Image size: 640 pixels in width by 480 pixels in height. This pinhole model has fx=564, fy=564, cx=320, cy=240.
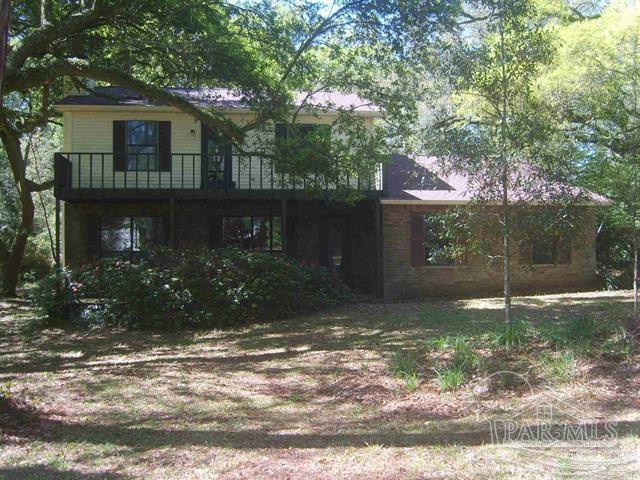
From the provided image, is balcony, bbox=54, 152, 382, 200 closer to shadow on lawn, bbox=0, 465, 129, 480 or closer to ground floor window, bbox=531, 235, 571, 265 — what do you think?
ground floor window, bbox=531, 235, 571, 265

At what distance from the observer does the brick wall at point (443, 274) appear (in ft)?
50.5

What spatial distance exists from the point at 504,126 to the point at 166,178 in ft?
33.1

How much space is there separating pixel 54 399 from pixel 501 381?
4.96 m

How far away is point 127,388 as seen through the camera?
270 inches

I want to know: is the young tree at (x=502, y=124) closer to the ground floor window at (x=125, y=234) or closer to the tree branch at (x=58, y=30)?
the tree branch at (x=58, y=30)

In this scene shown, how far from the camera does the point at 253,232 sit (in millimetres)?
16547

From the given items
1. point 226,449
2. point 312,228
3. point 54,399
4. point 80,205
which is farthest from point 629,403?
point 80,205

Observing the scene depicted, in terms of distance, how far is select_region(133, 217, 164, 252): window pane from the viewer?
53.0 ft

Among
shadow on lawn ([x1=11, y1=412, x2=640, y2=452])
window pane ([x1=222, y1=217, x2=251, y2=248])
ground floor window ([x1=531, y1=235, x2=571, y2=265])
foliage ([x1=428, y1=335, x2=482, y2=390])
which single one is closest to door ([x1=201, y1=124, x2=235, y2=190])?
window pane ([x1=222, y1=217, x2=251, y2=248])

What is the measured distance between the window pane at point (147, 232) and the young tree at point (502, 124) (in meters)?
10.3

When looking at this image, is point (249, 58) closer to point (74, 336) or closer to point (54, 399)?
point (74, 336)

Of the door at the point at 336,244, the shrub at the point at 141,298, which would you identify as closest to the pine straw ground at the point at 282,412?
the shrub at the point at 141,298

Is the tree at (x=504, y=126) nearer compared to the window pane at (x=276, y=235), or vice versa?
the tree at (x=504, y=126)

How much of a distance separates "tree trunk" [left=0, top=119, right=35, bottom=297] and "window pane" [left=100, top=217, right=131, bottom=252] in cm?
239
